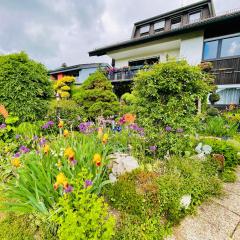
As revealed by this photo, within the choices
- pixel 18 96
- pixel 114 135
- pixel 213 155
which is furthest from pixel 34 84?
pixel 213 155

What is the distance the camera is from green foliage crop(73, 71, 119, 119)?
8859mm

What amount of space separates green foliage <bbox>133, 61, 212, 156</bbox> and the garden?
0.02 m

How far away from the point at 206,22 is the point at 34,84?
9.79 meters

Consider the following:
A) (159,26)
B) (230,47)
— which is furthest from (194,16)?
(230,47)

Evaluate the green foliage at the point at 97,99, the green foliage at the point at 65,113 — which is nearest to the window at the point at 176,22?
the green foliage at the point at 97,99

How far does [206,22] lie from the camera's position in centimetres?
1000

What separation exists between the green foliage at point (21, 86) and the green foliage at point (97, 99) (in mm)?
3363

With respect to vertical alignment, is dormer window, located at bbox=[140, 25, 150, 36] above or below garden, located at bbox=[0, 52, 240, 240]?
above

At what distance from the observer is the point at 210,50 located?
10.7m

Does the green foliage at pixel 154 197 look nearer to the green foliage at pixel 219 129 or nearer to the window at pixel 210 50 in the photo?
the green foliage at pixel 219 129

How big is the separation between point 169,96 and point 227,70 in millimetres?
7772

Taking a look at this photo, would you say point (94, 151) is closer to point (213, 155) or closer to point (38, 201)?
point (38, 201)

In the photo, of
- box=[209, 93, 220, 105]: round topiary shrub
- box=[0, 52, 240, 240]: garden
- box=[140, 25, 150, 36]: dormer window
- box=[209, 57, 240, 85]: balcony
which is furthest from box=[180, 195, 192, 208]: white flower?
box=[140, 25, 150, 36]: dormer window

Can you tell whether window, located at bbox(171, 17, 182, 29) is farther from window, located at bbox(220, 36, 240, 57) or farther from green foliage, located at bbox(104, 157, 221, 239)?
green foliage, located at bbox(104, 157, 221, 239)
